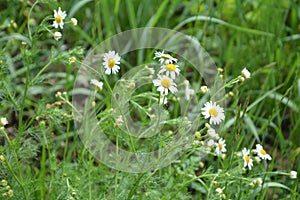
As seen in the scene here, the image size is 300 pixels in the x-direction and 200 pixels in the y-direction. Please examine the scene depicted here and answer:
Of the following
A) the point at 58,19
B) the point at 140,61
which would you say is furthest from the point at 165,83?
the point at 140,61

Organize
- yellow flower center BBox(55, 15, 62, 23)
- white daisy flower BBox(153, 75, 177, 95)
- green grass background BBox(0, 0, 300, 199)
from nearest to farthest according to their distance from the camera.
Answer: white daisy flower BBox(153, 75, 177, 95), yellow flower center BBox(55, 15, 62, 23), green grass background BBox(0, 0, 300, 199)

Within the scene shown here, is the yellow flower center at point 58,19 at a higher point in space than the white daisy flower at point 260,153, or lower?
higher

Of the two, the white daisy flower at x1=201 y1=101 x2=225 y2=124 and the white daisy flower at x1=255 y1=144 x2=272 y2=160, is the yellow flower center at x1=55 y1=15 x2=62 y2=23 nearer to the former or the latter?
the white daisy flower at x1=201 y1=101 x2=225 y2=124

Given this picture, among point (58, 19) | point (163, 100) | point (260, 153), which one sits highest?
point (58, 19)

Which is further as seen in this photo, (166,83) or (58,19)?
(58,19)

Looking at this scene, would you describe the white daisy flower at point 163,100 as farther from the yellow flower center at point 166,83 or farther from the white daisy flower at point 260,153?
the white daisy flower at point 260,153

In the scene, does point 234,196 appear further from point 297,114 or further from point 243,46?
point 243,46

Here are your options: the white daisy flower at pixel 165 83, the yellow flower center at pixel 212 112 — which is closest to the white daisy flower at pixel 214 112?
the yellow flower center at pixel 212 112

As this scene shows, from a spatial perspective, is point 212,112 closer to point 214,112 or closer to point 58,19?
point 214,112

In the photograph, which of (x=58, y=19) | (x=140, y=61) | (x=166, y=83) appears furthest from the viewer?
(x=140, y=61)

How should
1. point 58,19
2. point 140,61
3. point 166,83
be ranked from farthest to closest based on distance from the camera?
point 140,61 < point 58,19 < point 166,83

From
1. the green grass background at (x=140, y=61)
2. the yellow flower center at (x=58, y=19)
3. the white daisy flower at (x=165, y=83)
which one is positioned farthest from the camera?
the green grass background at (x=140, y=61)

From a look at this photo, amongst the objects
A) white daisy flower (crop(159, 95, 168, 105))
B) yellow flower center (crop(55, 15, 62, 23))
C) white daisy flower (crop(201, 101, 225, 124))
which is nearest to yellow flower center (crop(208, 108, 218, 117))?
white daisy flower (crop(201, 101, 225, 124))
